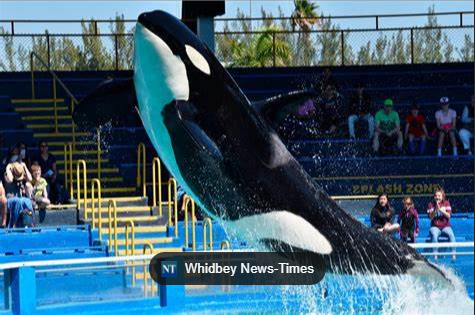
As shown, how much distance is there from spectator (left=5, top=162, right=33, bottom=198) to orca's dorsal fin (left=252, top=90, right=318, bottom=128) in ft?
28.2

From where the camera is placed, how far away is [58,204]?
60.4ft

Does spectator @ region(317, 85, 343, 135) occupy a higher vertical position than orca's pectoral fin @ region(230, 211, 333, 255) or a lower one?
higher

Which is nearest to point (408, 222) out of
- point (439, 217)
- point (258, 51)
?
point (439, 217)

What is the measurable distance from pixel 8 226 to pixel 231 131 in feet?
29.0

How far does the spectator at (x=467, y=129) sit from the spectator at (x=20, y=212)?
27.9 feet

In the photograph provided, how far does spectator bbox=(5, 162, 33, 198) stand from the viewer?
689 inches

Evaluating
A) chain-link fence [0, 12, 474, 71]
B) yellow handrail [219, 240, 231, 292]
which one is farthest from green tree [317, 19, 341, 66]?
yellow handrail [219, 240, 231, 292]

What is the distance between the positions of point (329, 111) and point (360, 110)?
713 millimetres

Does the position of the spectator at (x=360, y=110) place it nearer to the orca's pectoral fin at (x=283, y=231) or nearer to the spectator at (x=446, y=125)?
the spectator at (x=446, y=125)

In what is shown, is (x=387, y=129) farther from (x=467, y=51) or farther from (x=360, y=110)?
(x=467, y=51)

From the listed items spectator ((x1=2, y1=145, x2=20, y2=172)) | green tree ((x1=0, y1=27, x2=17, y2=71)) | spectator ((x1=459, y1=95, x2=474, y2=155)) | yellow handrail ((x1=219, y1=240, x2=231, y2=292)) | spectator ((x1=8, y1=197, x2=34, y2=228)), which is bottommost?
yellow handrail ((x1=219, y1=240, x2=231, y2=292))

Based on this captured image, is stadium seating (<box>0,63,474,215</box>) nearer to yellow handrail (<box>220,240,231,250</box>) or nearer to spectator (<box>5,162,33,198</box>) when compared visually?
spectator (<box>5,162,33,198</box>)

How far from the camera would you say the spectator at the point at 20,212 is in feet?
55.8

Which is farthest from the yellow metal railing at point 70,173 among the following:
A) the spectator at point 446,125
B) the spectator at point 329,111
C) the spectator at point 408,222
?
the spectator at point 446,125
